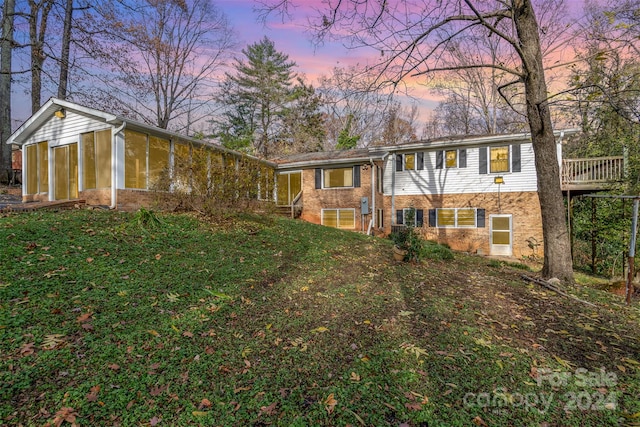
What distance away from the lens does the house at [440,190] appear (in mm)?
12906

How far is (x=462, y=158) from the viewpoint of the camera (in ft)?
45.4

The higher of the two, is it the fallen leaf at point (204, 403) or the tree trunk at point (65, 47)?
the tree trunk at point (65, 47)

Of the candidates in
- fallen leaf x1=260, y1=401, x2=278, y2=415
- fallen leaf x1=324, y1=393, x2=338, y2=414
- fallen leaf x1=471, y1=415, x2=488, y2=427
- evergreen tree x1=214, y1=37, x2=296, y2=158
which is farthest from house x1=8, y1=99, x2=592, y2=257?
evergreen tree x1=214, y1=37, x2=296, y2=158

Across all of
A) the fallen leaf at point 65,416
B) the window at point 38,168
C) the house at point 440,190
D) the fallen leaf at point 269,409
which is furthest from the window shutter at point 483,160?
the window at point 38,168

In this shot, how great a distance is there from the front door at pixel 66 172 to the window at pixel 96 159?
72 centimetres

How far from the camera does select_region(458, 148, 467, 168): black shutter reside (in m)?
13.8

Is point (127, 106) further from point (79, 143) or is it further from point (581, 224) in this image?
point (581, 224)

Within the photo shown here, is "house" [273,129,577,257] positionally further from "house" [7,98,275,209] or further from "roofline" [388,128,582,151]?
"house" [7,98,275,209]

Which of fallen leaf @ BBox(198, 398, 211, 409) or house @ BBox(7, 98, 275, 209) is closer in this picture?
fallen leaf @ BBox(198, 398, 211, 409)

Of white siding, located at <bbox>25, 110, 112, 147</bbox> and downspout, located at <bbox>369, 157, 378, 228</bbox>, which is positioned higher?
white siding, located at <bbox>25, 110, 112, 147</bbox>

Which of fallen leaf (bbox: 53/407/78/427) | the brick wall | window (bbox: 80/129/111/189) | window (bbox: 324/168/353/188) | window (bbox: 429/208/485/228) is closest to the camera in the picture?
fallen leaf (bbox: 53/407/78/427)

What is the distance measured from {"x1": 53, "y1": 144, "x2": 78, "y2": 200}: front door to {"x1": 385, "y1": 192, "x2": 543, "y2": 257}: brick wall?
13.1 metres

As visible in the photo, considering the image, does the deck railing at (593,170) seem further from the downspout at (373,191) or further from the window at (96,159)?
the window at (96,159)

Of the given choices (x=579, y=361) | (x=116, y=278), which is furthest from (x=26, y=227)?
(x=579, y=361)
